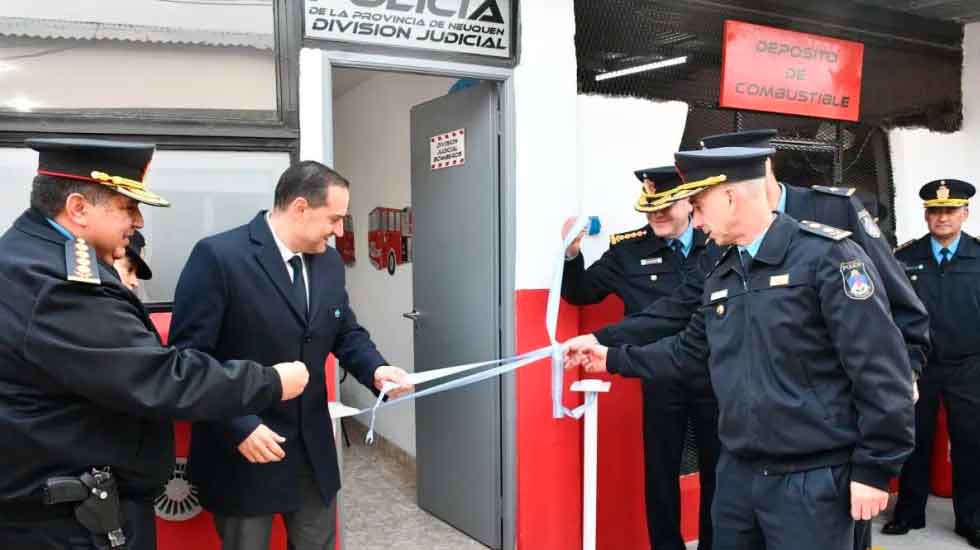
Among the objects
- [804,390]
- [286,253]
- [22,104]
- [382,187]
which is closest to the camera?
[804,390]

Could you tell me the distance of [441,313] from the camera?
4.26 meters

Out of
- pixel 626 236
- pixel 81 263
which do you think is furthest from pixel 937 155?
pixel 81 263

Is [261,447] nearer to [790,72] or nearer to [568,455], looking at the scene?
[568,455]

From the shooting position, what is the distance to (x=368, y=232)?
6.20m

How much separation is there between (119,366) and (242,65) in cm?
166

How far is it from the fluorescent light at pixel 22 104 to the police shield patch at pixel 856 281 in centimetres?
270

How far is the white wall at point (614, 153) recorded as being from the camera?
152 inches

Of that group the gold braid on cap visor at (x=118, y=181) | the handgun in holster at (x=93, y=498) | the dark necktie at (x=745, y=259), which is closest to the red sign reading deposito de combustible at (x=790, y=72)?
the dark necktie at (x=745, y=259)

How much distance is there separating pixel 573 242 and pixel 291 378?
71.6 inches

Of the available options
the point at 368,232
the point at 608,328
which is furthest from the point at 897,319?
the point at 368,232

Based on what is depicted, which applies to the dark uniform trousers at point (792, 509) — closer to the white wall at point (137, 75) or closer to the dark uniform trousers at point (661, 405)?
the dark uniform trousers at point (661, 405)

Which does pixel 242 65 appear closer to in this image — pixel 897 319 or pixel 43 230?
pixel 43 230

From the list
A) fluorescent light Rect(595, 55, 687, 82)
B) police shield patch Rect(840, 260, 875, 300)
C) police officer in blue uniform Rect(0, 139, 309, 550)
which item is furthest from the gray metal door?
police officer in blue uniform Rect(0, 139, 309, 550)

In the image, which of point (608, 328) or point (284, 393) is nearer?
point (284, 393)
